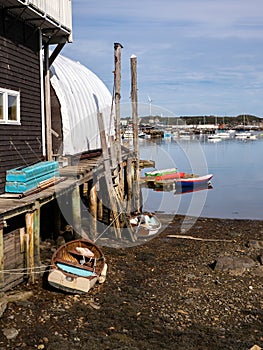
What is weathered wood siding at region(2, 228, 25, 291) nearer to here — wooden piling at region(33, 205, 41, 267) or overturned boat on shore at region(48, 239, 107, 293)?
wooden piling at region(33, 205, 41, 267)

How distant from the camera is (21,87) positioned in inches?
525

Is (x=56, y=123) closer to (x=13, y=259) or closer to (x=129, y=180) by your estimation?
(x=129, y=180)

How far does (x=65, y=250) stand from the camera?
472 inches

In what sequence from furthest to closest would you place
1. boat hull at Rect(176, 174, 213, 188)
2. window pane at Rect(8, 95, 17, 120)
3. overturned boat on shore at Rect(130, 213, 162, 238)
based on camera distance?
boat hull at Rect(176, 174, 213, 188) → overturned boat on shore at Rect(130, 213, 162, 238) → window pane at Rect(8, 95, 17, 120)

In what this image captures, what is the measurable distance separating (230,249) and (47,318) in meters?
8.58

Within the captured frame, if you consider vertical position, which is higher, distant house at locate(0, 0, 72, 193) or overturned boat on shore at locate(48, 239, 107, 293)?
distant house at locate(0, 0, 72, 193)

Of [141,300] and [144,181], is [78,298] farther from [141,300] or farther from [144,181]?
[144,181]

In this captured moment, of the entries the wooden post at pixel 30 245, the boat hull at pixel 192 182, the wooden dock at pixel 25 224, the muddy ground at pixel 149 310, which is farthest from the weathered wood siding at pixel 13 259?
the boat hull at pixel 192 182

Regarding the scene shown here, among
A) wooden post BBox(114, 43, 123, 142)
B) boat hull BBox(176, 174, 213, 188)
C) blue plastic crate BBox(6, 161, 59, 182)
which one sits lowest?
boat hull BBox(176, 174, 213, 188)

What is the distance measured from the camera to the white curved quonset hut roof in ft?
57.9

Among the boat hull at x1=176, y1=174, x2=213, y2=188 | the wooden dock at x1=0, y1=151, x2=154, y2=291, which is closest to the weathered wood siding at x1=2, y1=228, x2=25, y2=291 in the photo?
the wooden dock at x1=0, y1=151, x2=154, y2=291

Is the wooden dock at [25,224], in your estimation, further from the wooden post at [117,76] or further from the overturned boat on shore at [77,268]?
the wooden post at [117,76]

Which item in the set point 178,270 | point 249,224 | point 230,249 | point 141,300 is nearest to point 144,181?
point 249,224

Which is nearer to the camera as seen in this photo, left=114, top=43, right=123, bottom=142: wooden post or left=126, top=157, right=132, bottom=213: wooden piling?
left=114, top=43, right=123, bottom=142: wooden post
